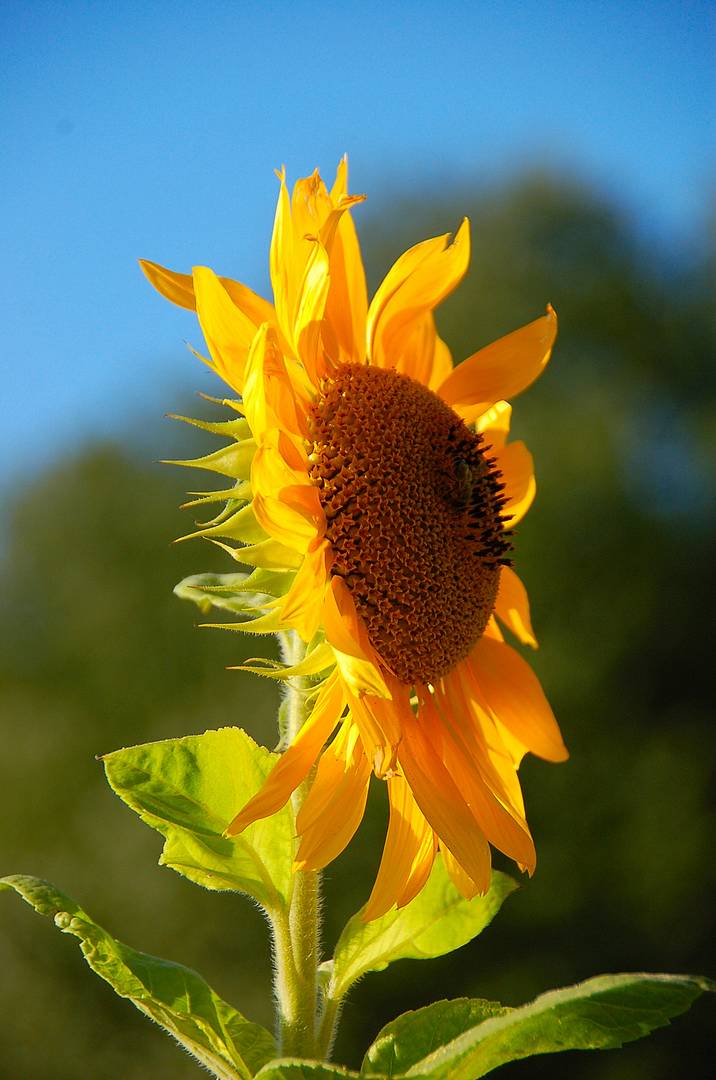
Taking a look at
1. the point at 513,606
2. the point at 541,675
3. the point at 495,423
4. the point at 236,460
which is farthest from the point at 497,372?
the point at 541,675

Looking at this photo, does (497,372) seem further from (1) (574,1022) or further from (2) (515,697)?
(1) (574,1022)

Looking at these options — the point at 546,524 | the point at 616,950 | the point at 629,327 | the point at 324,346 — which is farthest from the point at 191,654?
the point at 324,346

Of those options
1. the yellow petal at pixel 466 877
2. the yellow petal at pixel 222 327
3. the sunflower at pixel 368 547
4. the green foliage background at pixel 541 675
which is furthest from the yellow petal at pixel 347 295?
the green foliage background at pixel 541 675

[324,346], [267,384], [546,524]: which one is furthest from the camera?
[546,524]

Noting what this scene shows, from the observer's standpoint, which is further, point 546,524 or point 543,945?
point 546,524

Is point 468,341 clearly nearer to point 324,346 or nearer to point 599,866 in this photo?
point 599,866
